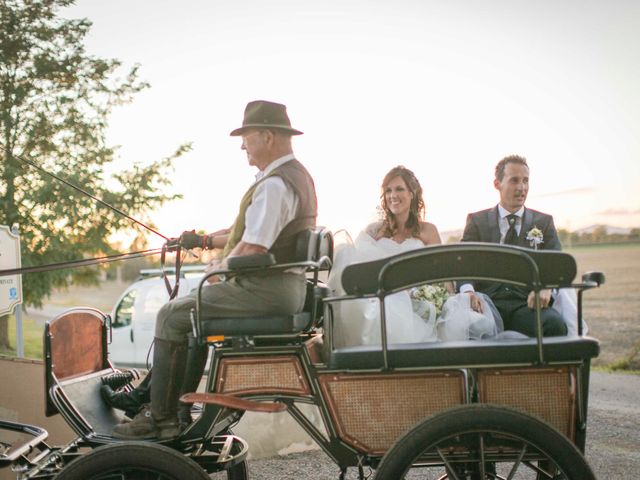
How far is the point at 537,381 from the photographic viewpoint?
2754 mm

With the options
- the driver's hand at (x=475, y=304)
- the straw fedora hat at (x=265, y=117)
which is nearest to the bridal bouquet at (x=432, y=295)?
the driver's hand at (x=475, y=304)

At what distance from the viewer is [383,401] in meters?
2.83

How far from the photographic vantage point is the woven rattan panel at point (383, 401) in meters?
2.79

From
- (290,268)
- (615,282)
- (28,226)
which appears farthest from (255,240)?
(615,282)

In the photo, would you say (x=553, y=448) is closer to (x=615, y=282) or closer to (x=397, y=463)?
(x=397, y=463)

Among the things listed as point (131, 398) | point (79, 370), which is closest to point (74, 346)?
point (79, 370)

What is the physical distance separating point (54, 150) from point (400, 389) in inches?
363

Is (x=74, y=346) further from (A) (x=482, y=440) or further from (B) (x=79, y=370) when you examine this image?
(A) (x=482, y=440)

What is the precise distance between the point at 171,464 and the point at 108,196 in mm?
8899

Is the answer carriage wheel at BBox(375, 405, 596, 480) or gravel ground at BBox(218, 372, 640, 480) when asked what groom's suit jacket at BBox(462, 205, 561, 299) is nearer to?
carriage wheel at BBox(375, 405, 596, 480)

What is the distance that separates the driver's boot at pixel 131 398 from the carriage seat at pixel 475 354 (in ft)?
4.08

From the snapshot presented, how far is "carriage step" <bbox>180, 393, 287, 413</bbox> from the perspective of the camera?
2.84 m

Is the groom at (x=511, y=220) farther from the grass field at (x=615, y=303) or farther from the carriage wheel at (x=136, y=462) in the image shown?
the grass field at (x=615, y=303)

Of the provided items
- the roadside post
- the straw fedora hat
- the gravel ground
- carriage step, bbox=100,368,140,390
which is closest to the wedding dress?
the straw fedora hat
